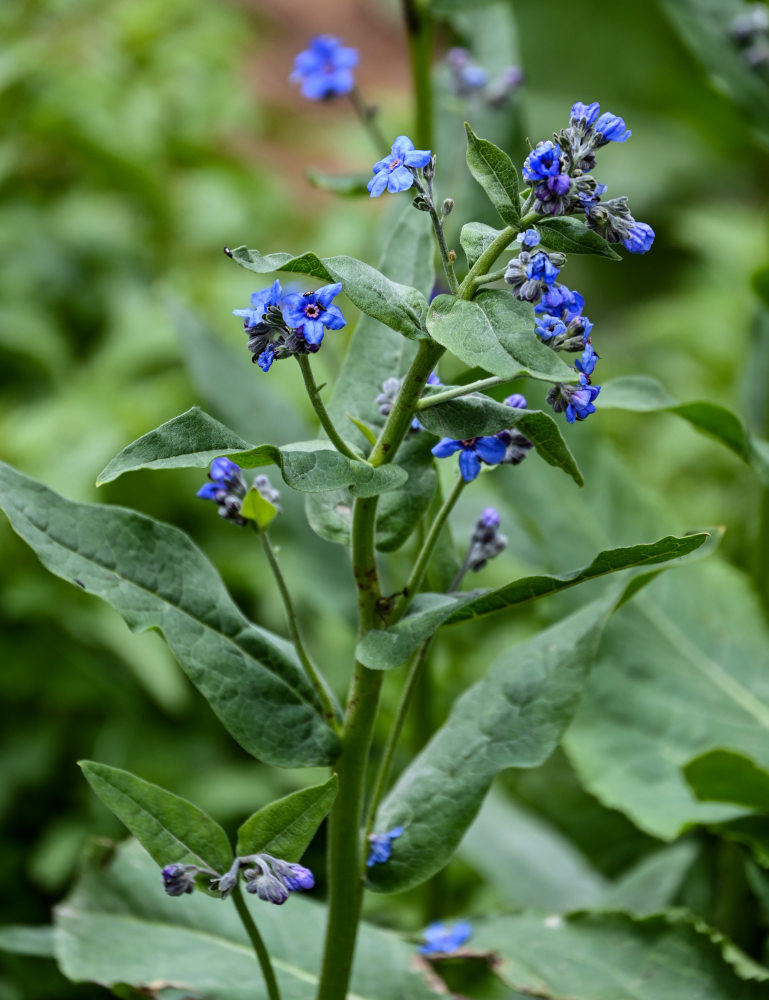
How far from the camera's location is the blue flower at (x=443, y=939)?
1062mm

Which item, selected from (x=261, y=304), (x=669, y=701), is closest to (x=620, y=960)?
(x=669, y=701)

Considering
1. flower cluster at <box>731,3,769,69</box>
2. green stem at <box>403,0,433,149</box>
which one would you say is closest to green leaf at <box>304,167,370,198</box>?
green stem at <box>403,0,433,149</box>

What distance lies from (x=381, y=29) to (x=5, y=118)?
316cm

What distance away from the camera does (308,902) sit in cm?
112

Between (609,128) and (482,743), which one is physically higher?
(609,128)

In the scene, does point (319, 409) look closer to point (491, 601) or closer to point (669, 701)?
point (491, 601)

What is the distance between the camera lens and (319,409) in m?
0.71

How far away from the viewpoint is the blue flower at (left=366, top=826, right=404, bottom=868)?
0.85 m

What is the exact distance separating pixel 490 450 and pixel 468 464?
2 centimetres

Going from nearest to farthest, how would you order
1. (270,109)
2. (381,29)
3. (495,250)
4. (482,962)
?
(495,250)
(482,962)
(270,109)
(381,29)

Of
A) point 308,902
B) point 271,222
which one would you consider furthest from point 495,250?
point 271,222

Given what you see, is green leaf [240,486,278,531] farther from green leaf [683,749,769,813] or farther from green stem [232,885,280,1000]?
green leaf [683,749,769,813]

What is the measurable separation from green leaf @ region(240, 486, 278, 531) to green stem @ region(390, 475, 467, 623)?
4.5 inches

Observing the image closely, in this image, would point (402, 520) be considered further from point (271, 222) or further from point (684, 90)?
point (684, 90)
